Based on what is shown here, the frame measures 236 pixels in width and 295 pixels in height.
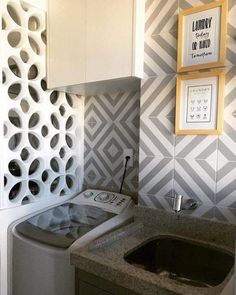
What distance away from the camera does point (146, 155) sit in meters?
1.41

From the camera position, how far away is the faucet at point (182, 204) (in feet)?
3.94

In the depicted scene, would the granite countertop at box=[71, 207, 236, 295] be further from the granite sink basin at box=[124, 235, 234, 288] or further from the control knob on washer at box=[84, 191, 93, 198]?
the control knob on washer at box=[84, 191, 93, 198]

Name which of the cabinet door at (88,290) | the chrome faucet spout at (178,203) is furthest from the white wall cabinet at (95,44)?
the cabinet door at (88,290)

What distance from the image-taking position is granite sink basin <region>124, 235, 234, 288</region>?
1.08 metres

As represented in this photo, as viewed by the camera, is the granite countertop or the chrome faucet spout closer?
the granite countertop

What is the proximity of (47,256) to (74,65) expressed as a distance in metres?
1.03

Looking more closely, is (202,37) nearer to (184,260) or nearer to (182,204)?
(182,204)

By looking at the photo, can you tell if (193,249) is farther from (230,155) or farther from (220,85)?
(220,85)

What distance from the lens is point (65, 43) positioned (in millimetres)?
1535

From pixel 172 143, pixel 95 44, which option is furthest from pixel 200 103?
pixel 95 44


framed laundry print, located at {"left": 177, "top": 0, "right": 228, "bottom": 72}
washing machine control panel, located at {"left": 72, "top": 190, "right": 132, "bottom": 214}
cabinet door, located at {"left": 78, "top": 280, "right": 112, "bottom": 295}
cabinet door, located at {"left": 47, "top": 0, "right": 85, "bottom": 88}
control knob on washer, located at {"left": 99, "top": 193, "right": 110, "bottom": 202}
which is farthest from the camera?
control knob on washer, located at {"left": 99, "top": 193, "right": 110, "bottom": 202}

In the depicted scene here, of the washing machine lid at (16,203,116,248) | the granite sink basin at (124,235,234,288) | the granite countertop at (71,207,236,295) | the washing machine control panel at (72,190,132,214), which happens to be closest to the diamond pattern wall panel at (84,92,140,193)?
the washing machine control panel at (72,190,132,214)

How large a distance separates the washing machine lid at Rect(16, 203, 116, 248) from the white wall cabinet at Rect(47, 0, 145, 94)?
77 centimetres

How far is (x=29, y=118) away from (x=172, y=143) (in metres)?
0.89
